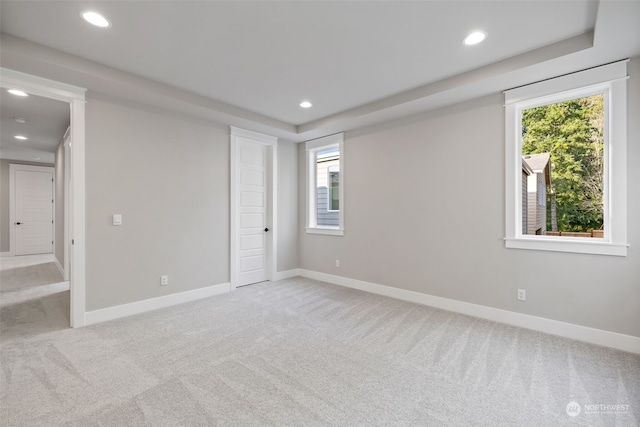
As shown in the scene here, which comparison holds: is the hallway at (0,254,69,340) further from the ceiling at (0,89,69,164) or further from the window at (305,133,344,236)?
the window at (305,133,344,236)

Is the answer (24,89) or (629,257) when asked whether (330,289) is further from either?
(24,89)

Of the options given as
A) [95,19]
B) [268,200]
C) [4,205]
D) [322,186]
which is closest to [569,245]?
[322,186]

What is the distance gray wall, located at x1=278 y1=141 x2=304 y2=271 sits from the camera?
17.5ft

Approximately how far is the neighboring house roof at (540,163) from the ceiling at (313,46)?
0.83 meters

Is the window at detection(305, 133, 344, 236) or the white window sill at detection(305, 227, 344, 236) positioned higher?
the window at detection(305, 133, 344, 236)

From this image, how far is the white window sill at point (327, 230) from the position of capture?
193 inches

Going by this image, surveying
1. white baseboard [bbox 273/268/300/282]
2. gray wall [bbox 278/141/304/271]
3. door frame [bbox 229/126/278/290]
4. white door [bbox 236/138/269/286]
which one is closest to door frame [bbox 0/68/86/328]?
door frame [bbox 229/126/278/290]

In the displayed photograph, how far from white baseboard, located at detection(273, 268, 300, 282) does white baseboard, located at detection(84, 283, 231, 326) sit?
960 millimetres

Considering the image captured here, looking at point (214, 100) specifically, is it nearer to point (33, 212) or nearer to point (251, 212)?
point (251, 212)

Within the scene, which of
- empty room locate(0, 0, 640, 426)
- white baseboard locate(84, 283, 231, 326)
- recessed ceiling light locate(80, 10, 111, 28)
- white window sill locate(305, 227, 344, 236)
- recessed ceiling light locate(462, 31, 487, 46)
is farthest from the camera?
white window sill locate(305, 227, 344, 236)

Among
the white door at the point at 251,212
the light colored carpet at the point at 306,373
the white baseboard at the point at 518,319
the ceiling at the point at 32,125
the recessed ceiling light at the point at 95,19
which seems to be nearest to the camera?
the light colored carpet at the point at 306,373

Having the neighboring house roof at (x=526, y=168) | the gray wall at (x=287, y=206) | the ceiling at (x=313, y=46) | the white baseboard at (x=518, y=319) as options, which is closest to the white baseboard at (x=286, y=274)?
the gray wall at (x=287, y=206)

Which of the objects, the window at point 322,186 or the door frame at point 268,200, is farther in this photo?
the window at point 322,186

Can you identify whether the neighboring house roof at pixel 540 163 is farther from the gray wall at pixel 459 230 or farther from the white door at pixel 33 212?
the white door at pixel 33 212
